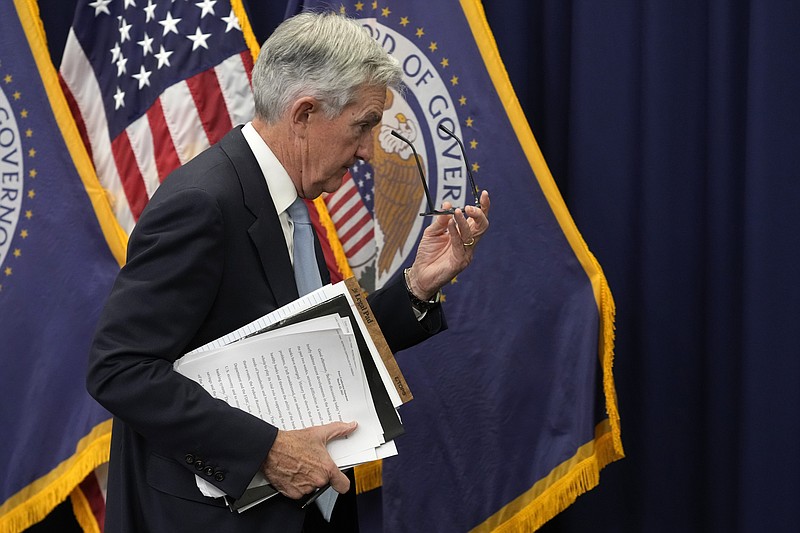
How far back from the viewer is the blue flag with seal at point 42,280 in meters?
2.19

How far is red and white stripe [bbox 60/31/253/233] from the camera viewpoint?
86.4 inches

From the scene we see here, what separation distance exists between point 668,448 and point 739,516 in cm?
22

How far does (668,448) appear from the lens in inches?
88.7

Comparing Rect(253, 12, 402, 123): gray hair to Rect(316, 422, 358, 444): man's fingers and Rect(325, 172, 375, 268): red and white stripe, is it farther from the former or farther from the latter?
Rect(325, 172, 375, 268): red and white stripe

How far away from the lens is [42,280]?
2.21m

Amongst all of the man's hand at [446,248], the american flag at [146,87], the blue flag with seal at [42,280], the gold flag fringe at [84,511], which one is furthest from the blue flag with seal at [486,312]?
the gold flag fringe at [84,511]

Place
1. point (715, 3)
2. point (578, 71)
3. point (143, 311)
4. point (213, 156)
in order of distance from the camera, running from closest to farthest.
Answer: point (143, 311) → point (213, 156) → point (715, 3) → point (578, 71)

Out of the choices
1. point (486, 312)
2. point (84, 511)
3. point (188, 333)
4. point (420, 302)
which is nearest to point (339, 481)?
point (188, 333)

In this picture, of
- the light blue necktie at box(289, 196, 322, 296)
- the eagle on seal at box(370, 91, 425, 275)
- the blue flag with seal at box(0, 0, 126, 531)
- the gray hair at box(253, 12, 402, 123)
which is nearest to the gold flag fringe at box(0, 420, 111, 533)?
the blue flag with seal at box(0, 0, 126, 531)

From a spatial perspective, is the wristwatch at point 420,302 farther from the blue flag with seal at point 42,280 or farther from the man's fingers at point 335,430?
the blue flag with seal at point 42,280

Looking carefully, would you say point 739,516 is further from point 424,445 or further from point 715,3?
point 715,3

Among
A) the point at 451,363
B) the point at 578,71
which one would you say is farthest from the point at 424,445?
the point at 578,71

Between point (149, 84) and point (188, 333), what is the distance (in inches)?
48.0

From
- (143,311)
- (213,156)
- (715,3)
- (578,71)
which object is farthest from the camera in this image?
(578,71)
